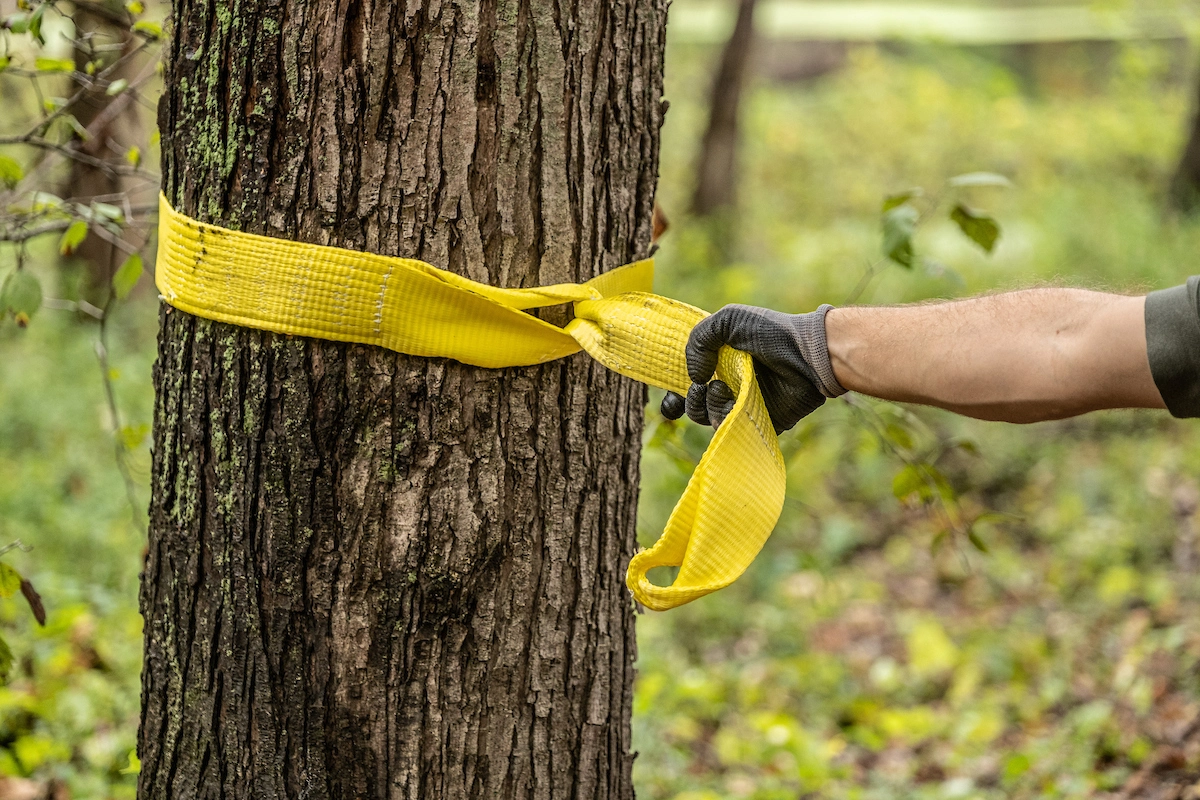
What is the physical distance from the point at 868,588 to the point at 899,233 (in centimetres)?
325

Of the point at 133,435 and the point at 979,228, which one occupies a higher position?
the point at 979,228

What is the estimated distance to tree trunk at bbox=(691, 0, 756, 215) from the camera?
9625 millimetres

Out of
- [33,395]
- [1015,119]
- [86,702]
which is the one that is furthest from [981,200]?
[86,702]

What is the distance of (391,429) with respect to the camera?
5.21ft

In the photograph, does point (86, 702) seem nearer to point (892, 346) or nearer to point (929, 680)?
point (892, 346)

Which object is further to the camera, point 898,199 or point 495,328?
point 898,199

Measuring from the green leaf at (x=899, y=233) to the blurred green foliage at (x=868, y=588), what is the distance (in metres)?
0.18

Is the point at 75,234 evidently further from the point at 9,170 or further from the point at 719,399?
the point at 719,399

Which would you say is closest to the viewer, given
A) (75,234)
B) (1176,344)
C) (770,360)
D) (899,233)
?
(1176,344)

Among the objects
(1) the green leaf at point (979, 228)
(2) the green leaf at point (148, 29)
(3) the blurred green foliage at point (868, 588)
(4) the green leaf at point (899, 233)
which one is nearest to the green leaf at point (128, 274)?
(3) the blurred green foliage at point (868, 588)

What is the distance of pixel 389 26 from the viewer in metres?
1.50

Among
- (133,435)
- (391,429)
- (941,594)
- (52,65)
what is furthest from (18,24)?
(941,594)

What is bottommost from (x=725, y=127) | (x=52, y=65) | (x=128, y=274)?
(x=128, y=274)

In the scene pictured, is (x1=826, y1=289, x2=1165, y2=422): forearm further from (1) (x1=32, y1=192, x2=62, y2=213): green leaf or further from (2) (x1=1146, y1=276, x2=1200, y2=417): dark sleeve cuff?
(1) (x1=32, y1=192, x2=62, y2=213): green leaf
